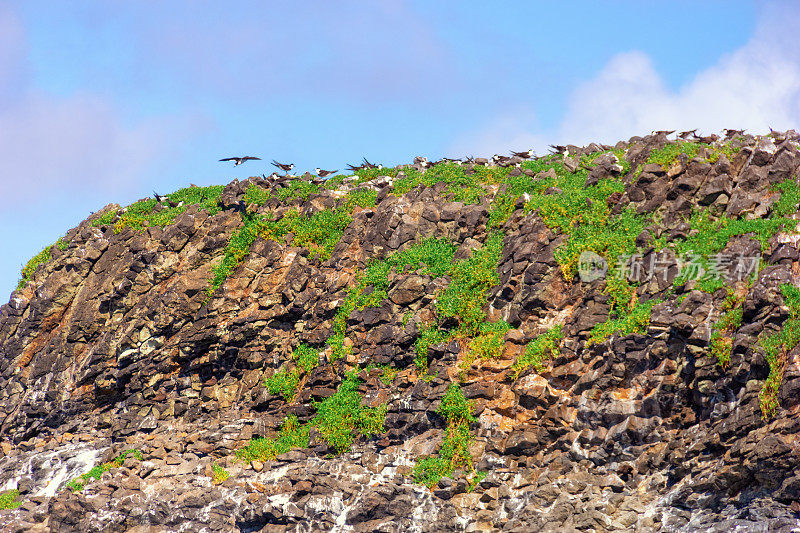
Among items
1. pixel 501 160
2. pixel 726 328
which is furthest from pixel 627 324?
pixel 501 160

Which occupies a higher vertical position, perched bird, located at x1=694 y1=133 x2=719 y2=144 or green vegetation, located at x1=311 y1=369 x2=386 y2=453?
perched bird, located at x1=694 y1=133 x2=719 y2=144

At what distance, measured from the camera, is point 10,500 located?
26734mm

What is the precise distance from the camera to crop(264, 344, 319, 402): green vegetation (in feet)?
84.4

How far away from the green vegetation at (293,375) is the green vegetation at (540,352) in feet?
25.3

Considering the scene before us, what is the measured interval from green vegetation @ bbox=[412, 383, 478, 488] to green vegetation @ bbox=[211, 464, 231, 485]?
6559 mm

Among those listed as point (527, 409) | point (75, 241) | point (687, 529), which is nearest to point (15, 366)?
point (75, 241)

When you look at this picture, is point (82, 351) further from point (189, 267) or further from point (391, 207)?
point (391, 207)

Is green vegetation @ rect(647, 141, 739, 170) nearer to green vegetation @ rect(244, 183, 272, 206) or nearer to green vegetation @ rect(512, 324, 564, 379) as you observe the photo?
green vegetation @ rect(512, 324, 564, 379)

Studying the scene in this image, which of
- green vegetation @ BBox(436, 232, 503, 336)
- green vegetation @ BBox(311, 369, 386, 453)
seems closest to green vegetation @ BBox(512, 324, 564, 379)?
green vegetation @ BBox(436, 232, 503, 336)

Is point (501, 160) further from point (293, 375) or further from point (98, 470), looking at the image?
point (98, 470)

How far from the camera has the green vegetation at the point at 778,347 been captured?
16500 mm

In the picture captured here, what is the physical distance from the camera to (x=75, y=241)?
35.3 meters

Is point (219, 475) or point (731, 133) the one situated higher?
point (731, 133)

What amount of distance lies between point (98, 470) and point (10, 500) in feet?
12.3
